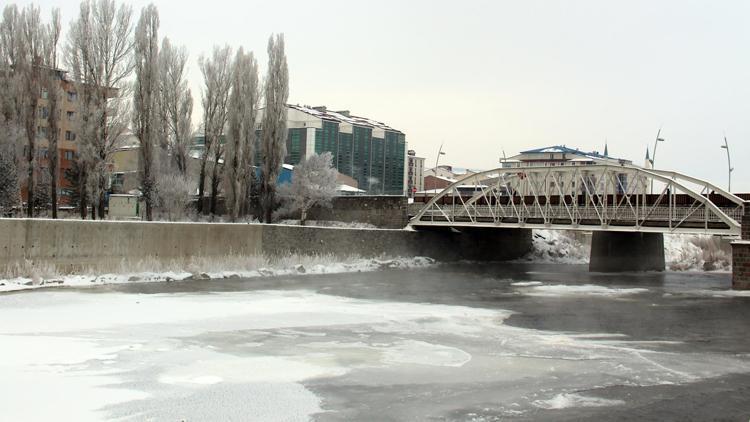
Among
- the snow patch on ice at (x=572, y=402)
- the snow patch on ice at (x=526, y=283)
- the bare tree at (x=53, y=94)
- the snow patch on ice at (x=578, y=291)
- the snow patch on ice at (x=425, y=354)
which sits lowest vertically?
the snow patch on ice at (x=526, y=283)

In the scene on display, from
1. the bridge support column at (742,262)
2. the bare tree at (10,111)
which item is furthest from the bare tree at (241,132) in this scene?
the bridge support column at (742,262)

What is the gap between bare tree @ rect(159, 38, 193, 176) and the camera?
181ft

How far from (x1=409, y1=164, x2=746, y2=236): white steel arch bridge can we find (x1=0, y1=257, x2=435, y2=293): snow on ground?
637 cm

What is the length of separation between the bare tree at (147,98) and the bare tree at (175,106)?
7731mm

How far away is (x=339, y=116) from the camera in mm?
119375

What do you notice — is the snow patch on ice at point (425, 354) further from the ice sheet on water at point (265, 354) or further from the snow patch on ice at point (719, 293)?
the snow patch on ice at point (719, 293)

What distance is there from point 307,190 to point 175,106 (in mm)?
12335

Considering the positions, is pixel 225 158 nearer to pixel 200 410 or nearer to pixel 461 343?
pixel 461 343

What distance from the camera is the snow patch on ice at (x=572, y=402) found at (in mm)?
10203

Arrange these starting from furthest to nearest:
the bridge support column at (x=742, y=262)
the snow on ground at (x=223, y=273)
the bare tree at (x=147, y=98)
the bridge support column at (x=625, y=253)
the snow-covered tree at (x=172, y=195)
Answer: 1. the bridge support column at (x=625, y=253)
2. the snow-covered tree at (x=172, y=195)
3. the bare tree at (x=147, y=98)
4. the bridge support column at (x=742, y=262)
5. the snow on ground at (x=223, y=273)

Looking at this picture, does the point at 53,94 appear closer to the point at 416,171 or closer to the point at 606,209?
the point at 606,209

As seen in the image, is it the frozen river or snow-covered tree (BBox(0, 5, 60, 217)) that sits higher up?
snow-covered tree (BBox(0, 5, 60, 217))

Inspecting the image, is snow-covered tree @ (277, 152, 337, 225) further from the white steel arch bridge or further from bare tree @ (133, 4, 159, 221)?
bare tree @ (133, 4, 159, 221)

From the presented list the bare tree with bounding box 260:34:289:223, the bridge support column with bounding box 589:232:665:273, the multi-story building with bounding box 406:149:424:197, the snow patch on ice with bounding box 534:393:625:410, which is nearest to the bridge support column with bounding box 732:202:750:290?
the bridge support column with bounding box 589:232:665:273
